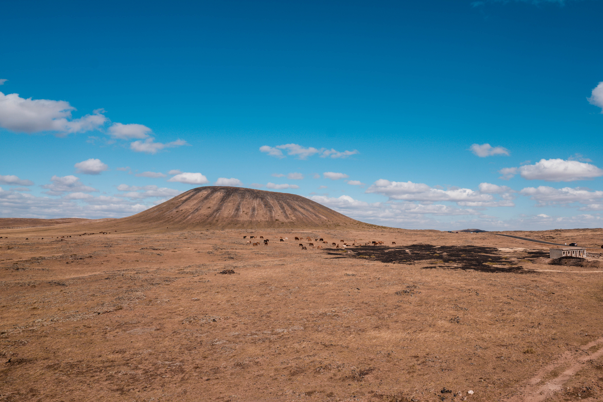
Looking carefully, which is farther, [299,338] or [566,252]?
[566,252]

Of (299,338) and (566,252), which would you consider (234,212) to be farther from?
(299,338)

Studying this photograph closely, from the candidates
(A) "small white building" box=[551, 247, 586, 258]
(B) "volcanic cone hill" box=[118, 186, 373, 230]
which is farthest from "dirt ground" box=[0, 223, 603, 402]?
(B) "volcanic cone hill" box=[118, 186, 373, 230]

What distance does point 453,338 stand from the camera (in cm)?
1238

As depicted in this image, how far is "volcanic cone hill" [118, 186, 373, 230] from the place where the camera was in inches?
4247

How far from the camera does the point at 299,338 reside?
40.9ft

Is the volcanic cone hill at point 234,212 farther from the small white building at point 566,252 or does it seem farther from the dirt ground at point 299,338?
the dirt ground at point 299,338

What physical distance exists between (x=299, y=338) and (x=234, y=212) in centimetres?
11144

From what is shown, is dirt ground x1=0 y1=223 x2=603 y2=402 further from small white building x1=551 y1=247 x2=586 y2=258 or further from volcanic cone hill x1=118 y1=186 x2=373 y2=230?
volcanic cone hill x1=118 y1=186 x2=373 y2=230

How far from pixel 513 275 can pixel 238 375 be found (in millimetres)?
25956

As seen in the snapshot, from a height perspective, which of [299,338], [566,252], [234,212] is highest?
[234,212]

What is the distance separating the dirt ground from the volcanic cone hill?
8413 cm

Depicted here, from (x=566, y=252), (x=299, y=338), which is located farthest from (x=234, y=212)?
(x=299, y=338)

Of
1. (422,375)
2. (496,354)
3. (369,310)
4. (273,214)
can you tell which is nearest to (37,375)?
(422,375)

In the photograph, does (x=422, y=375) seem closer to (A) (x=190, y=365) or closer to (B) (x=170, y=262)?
(A) (x=190, y=365)
